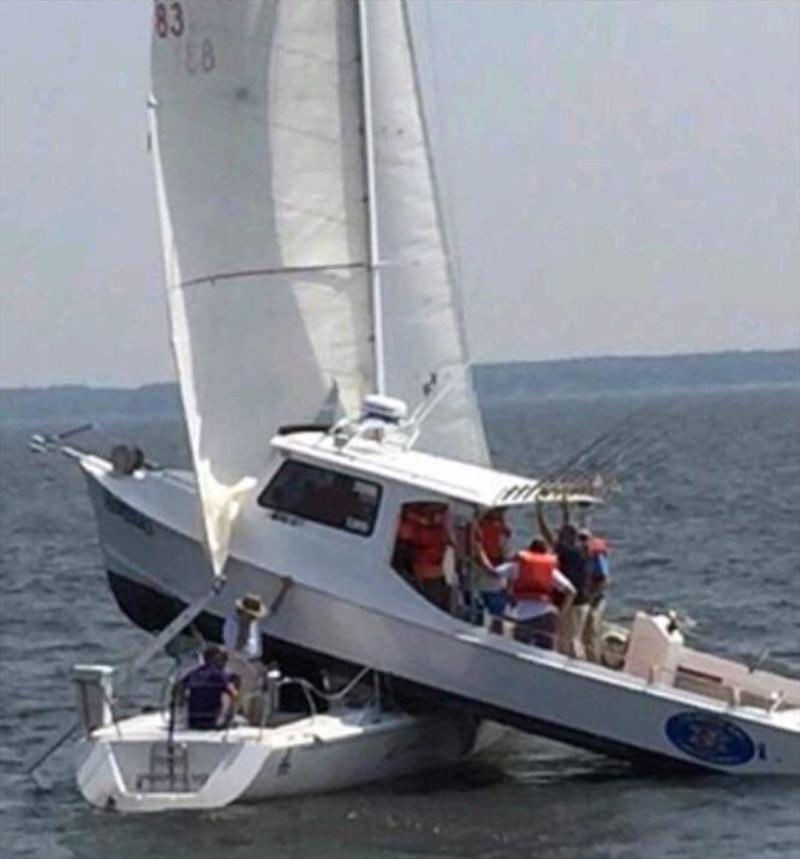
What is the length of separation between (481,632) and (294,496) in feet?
7.34

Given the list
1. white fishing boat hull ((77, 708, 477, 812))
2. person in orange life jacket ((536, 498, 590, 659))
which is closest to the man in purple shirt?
white fishing boat hull ((77, 708, 477, 812))

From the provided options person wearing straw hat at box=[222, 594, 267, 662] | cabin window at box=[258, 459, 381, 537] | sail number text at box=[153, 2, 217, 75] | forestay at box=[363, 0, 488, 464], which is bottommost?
person wearing straw hat at box=[222, 594, 267, 662]

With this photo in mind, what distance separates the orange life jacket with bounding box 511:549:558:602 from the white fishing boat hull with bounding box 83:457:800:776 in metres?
0.43

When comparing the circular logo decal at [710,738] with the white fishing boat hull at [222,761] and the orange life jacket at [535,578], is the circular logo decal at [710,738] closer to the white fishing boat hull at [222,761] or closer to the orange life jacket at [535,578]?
the orange life jacket at [535,578]

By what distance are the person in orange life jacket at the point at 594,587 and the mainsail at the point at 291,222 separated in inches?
93.9

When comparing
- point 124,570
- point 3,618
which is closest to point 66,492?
point 3,618

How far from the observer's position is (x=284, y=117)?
97.4 feet

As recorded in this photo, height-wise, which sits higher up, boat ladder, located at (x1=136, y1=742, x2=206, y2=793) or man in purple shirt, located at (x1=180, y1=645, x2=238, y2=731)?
man in purple shirt, located at (x1=180, y1=645, x2=238, y2=731)

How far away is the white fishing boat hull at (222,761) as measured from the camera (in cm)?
2542

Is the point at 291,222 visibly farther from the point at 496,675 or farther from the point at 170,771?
the point at 170,771

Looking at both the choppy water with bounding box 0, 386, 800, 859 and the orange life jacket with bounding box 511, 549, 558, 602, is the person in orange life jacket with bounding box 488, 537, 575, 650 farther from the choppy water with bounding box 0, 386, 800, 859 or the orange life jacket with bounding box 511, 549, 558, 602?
the choppy water with bounding box 0, 386, 800, 859

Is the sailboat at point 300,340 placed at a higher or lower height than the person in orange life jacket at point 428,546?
higher

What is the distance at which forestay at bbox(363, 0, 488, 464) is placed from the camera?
1176 inches

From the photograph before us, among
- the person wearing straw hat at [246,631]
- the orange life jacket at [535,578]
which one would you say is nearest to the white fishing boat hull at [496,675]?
the orange life jacket at [535,578]
